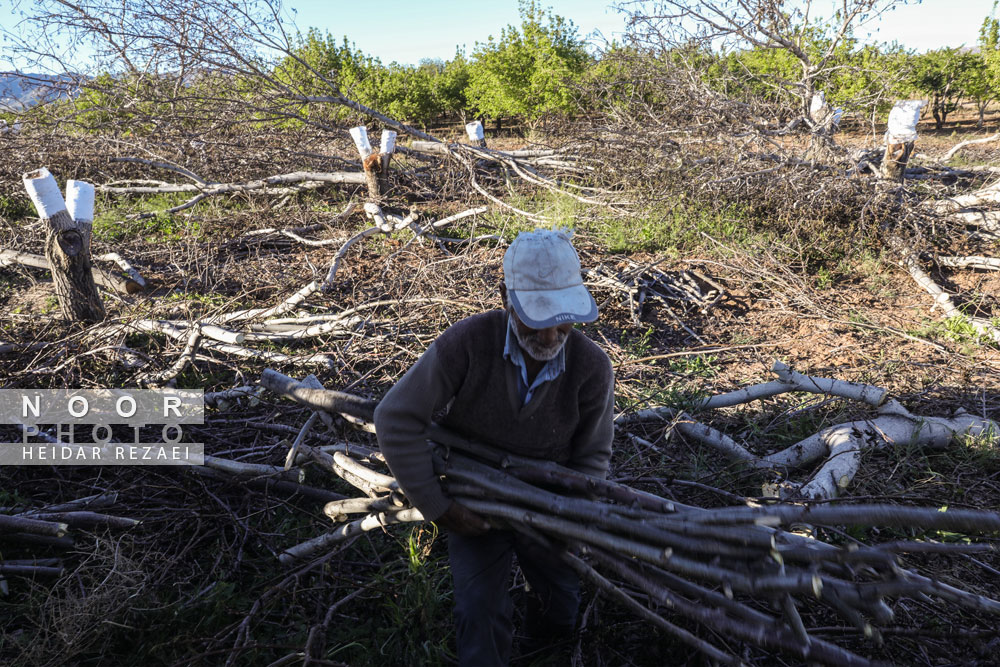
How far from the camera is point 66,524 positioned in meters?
2.47

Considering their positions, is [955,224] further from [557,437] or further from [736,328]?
[557,437]

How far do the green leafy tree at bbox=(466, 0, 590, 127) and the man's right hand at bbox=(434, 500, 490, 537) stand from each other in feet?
42.5

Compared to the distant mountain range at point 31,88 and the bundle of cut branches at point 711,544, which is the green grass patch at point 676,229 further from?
the distant mountain range at point 31,88

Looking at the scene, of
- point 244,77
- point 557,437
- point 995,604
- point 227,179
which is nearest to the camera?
point 995,604

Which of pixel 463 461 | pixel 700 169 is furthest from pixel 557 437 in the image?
pixel 700 169

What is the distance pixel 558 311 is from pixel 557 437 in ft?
1.50

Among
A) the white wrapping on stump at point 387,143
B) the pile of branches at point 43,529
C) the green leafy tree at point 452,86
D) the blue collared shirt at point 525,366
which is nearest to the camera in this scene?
the blue collared shirt at point 525,366

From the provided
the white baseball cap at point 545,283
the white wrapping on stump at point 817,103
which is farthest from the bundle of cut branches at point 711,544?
the white wrapping on stump at point 817,103

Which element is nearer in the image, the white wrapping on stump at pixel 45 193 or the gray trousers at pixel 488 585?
the gray trousers at pixel 488 585

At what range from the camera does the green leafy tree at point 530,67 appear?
1399 cm

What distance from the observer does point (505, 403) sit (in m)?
1.78

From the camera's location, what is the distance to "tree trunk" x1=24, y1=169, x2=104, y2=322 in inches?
169

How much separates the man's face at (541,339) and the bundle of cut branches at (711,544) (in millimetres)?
368

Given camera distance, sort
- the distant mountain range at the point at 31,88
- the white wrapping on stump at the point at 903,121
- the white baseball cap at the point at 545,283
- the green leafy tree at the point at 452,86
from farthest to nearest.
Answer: the green leafy tree at the point at 452,86
the distant mountain range at the point at 31,88
the white wrapping on stump at the point at 903,121
the white baseball cap at the point at 545,283
